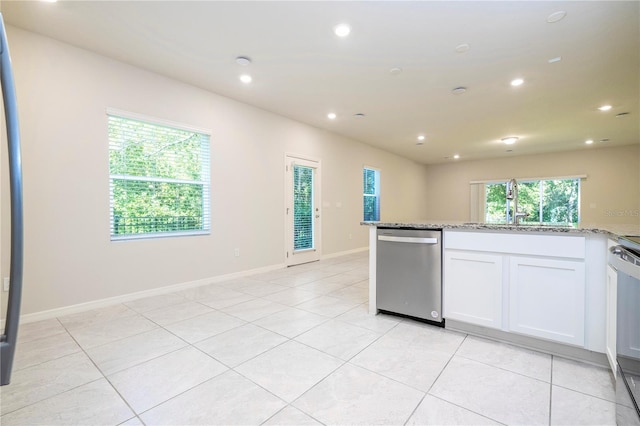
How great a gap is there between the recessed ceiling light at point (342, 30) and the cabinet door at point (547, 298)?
235 cm

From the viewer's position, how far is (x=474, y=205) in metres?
9.61

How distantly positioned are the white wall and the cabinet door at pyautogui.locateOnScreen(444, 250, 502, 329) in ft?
9.85

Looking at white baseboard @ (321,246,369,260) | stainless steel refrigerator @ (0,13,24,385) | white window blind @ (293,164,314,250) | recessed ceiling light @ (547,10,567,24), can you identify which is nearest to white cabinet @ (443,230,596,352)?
recessed ceiling light @ (547,10,567,24)

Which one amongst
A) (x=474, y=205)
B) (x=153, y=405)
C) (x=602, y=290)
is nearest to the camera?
(x=153, y=405)

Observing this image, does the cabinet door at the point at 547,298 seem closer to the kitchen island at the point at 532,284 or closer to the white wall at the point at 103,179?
the kitchen island at the point at 532,284

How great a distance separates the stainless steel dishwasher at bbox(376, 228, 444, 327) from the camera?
97.3 inches

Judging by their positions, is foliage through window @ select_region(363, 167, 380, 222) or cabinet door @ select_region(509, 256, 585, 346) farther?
foliage through window @ select_region(363, 167, 380, 222)

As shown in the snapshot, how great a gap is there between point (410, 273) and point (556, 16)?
249 centimetres

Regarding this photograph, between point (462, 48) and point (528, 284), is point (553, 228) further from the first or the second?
point (462, 48)

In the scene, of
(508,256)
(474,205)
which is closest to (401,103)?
(508,256)

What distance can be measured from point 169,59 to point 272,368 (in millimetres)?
3250

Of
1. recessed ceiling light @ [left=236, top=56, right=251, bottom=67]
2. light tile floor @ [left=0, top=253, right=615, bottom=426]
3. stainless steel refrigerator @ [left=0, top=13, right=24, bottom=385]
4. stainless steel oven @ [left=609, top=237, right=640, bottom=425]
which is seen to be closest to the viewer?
stainless steel refrigerator @ [left=0, top=13, right=24, bottom=385]

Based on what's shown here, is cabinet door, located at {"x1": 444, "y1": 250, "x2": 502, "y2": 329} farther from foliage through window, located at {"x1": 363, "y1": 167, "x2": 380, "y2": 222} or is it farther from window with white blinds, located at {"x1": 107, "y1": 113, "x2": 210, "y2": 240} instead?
foliage through window, located at {"x1": 363, "y1": 167, "x2": 380, "y2": 222}

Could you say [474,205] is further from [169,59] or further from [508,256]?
[169,59]
